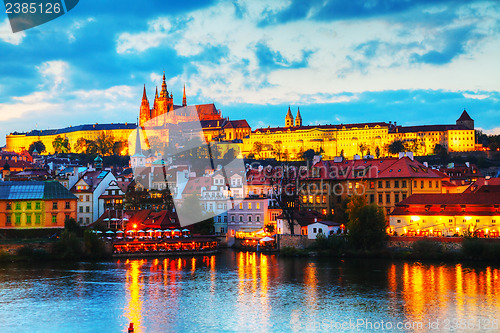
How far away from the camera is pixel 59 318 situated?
88.1ft

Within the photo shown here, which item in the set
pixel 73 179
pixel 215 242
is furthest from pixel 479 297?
pixel 73 179

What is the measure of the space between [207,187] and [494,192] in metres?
21.8

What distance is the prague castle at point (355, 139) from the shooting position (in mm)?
151750

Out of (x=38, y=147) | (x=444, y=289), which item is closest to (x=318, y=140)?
(x=38, y=147)

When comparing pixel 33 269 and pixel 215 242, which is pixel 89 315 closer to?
pixel 33 269

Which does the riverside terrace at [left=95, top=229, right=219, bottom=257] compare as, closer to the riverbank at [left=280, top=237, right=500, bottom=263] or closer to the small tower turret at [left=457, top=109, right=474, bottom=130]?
the riverbank at [left=280, top=237, right=500, bottom=263]

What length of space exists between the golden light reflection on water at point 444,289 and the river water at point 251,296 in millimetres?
45

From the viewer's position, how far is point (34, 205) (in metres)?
49.8

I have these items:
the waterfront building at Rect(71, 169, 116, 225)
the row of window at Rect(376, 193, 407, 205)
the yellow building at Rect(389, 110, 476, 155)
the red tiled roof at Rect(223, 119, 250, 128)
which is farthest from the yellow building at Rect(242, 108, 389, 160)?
the waterfront building at Rect(71, 169, 116, 225)

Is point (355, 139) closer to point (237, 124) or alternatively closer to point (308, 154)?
point (308, 154)

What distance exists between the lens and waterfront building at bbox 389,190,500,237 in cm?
4278

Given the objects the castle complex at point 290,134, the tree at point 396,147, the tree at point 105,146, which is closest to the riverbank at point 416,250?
the tree at point 396,147

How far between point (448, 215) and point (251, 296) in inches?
720

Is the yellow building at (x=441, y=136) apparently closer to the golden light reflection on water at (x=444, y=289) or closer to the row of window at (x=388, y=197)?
the row of window at (x=388, y=197)
